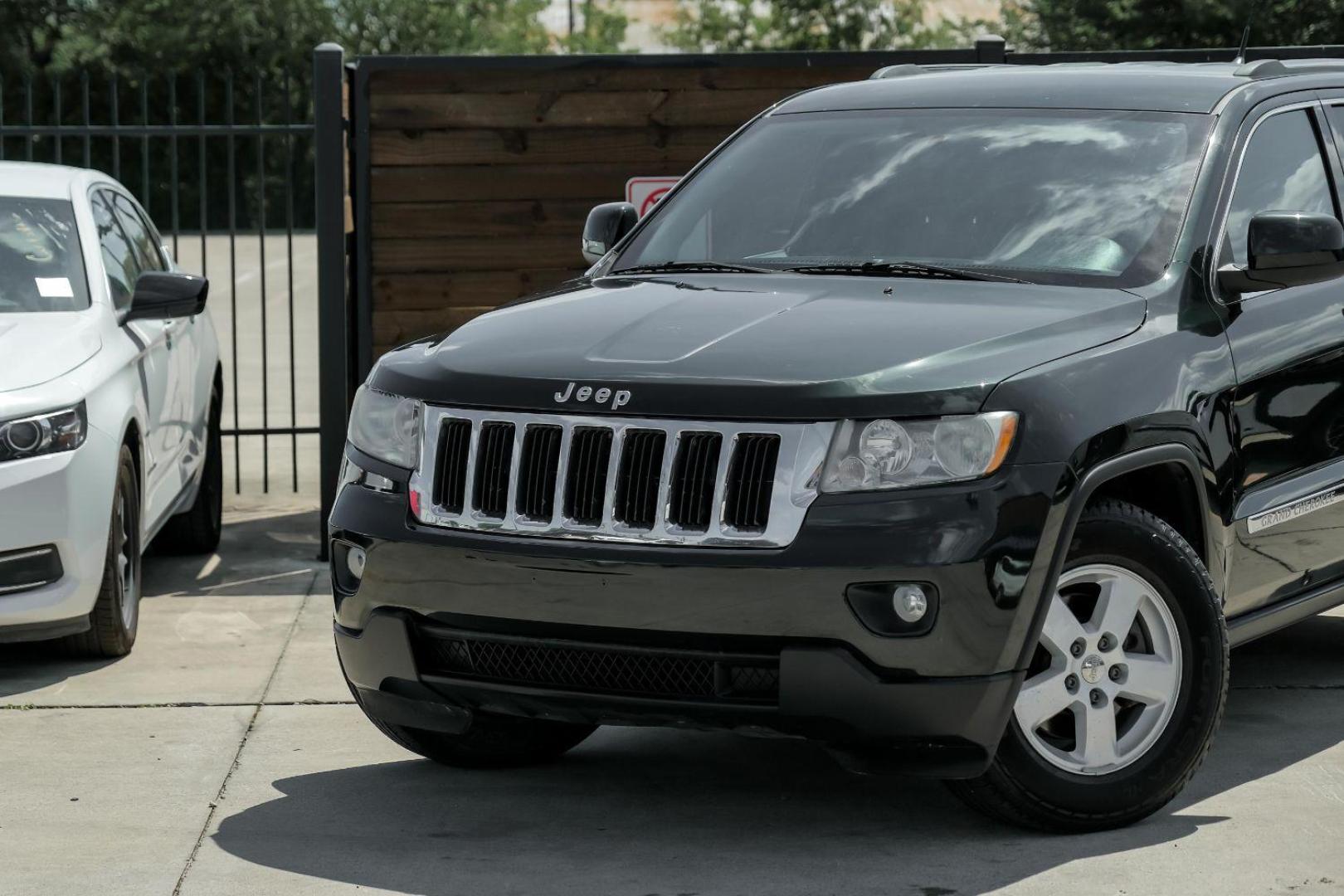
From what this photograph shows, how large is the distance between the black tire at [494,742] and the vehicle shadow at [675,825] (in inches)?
2.0

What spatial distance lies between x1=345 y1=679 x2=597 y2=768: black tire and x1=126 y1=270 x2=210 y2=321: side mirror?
96.0 inches

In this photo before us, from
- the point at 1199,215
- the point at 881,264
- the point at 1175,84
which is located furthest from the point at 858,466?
the point at 1175,84

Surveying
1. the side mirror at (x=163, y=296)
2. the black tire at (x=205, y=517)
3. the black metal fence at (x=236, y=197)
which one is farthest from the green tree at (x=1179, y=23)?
the side mirror at (x=163, y=296)

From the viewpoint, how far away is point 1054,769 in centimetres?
456

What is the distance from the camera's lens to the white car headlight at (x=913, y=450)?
4.21 metres

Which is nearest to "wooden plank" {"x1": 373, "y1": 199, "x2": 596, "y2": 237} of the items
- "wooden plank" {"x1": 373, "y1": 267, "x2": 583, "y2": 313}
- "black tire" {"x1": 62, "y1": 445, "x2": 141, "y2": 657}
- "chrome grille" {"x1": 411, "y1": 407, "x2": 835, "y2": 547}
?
"wooden plank" {"x1": 373, "y1": 267, "x2": 583, "y2": 313}

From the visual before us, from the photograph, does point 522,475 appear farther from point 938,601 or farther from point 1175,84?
point 1175,84

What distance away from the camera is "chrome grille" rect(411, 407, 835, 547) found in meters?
4.22

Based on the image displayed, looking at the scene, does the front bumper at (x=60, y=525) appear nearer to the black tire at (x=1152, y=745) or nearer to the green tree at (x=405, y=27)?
the black tire at (x=1152, y=745)

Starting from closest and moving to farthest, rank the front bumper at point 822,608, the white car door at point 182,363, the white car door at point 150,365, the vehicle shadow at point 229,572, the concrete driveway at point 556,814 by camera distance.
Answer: the front bumper at point 822,608 < the concrete driveway at point 556,814 < the vehicle shadow at point 229,572 < the white car door at point 150,365 < the white car door at point 182,363

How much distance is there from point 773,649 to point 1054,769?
0.77 meters


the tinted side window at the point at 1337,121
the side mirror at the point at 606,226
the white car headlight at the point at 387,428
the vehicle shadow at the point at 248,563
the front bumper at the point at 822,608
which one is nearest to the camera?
the front bumper at the point at 822,608

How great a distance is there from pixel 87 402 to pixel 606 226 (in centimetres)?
179

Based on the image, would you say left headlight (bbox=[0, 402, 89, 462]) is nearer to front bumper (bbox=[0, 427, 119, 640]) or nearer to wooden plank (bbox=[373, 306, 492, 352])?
front bumper (bbox=[0, 427, 119, 640])
